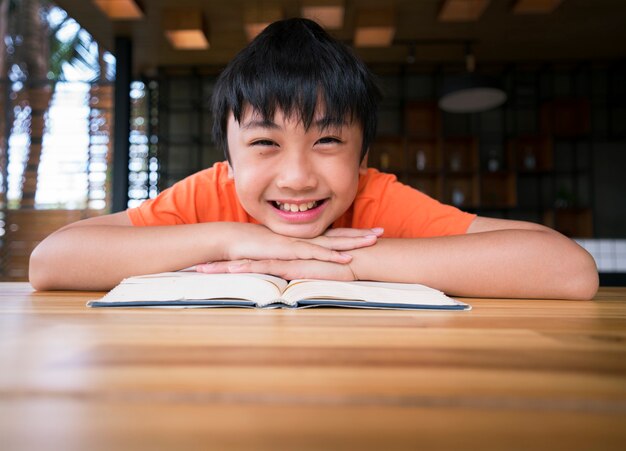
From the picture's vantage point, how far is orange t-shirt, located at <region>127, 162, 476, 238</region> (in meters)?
0.96

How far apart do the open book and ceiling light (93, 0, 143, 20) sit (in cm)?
297

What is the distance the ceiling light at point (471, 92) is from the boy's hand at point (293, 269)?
276cm

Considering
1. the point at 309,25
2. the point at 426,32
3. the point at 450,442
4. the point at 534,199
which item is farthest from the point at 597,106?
the point at 450,442

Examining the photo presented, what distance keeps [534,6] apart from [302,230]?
2.84 m

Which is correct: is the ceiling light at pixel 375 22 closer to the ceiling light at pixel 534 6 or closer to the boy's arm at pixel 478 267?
the ceiling light at pixel 534 6

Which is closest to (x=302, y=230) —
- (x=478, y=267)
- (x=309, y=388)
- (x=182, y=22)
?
(x=478, y=267)

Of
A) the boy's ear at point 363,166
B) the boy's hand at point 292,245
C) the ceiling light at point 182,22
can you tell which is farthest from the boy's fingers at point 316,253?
the ceiling light at point 182,22

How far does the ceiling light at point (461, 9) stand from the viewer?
9.87 ft

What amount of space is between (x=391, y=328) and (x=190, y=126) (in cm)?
506

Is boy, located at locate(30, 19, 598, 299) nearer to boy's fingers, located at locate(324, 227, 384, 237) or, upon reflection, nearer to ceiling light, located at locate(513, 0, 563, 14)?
boy's fingers, located at locate(324, 227, 384, 237)

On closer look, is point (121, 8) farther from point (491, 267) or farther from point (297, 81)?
point (491, 267)

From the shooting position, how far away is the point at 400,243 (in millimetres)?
728

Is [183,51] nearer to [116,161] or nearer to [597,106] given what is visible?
[116,161]

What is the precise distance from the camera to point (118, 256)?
2.52ft
